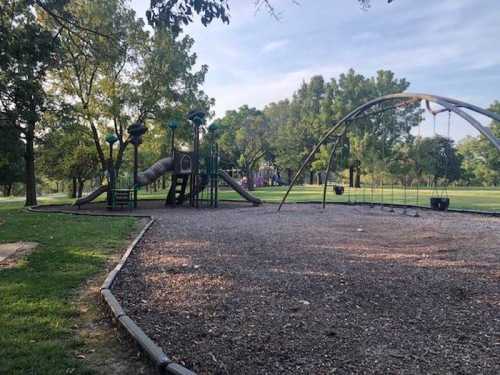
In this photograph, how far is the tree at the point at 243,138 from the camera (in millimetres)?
43375

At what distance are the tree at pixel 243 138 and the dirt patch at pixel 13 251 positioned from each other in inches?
1262

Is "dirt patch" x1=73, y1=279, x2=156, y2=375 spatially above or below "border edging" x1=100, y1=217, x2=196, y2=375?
below

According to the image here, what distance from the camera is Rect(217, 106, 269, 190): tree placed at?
43.4 m

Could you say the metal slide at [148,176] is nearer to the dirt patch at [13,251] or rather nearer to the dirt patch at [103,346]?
the dirt patch at [13,251]

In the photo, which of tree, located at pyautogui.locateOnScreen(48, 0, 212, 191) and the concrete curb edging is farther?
Result: tree, located at pyautogui.locateOnScreen(48, 0, 212, 191)

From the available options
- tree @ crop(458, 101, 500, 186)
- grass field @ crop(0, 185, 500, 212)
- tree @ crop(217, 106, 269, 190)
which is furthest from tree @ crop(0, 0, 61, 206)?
tree @ crop(458, 101, 500, 186)

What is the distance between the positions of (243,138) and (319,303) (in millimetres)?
39877

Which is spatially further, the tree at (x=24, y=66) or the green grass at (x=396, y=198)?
the green grass at (x=396, y=198)

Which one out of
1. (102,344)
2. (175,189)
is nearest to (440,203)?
(175,189)

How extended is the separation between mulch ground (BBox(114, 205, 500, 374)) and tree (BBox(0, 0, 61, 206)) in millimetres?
4701

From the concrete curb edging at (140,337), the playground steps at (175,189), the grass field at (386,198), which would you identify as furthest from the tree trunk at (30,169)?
the concrete curb edging at (140,337)

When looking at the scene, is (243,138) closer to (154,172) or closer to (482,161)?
(154,172)

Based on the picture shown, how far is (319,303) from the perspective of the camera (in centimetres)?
406

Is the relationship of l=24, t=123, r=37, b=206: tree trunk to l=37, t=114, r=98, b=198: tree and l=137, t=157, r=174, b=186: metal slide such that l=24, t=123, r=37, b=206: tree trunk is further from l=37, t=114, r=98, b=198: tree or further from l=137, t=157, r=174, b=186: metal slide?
l=137, t=157, r=174, b=186: metal slide
